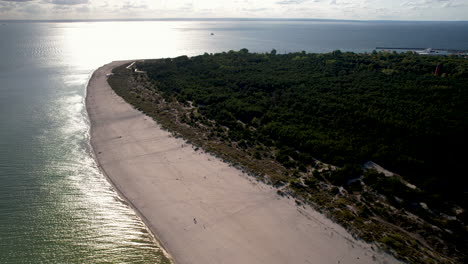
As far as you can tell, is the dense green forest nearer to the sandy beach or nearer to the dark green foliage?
the dark green foliage

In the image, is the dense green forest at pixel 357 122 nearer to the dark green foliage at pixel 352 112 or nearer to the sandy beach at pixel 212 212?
the dark green foliage at pixel 352 112

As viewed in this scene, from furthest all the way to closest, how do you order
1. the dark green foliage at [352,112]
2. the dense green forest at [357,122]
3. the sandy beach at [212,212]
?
the dark green foliage at [352,112] < the dense green forest at [357,122] < the sandy beach at [212,212]

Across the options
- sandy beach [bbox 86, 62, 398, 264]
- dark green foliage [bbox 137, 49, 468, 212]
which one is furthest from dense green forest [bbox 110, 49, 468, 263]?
sandy beach [bbox 86, 62, 398, 264]

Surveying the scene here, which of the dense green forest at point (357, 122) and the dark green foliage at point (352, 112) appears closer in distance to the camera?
the dense green forest at point (357, 122)

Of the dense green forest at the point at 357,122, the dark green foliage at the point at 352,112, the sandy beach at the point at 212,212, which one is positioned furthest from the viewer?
the dark green foliage at the point at 352,112

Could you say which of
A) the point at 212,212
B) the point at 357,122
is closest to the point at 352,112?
the point at 357,122

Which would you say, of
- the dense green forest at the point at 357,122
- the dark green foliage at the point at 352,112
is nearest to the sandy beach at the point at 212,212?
the dense green forest at the point at 357,122

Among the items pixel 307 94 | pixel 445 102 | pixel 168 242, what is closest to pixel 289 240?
pixel 168 242
